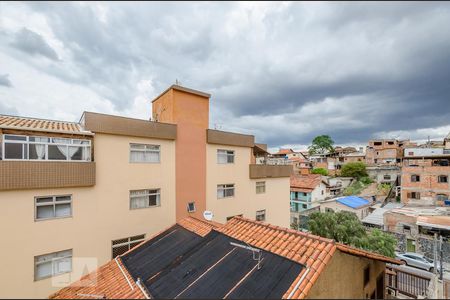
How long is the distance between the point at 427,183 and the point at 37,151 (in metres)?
42.3

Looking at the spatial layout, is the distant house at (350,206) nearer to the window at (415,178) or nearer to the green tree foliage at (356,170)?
the window at (415,178)

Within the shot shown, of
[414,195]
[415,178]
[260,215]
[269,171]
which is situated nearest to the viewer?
[260,215]

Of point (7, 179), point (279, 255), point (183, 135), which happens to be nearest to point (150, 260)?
point (279, 255)

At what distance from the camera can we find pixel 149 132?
11891 mm

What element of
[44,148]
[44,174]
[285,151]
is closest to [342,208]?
[44,174]

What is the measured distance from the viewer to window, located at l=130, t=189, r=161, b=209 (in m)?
11.6

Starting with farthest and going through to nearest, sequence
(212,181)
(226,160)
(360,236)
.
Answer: (360,236)
(226,160)
(212,181)

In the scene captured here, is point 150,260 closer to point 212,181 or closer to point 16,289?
point 16,289

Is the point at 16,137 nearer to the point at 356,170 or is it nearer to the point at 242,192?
the point at 242,192

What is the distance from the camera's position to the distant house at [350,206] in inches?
1131

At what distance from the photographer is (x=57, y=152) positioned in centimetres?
955

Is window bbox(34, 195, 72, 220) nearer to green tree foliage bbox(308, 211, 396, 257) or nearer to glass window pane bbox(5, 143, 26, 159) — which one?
glass window pane bbox(5, 143, 26, 159)

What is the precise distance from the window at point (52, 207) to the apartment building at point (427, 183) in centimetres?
3974

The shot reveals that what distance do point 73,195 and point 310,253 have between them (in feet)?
32.7
